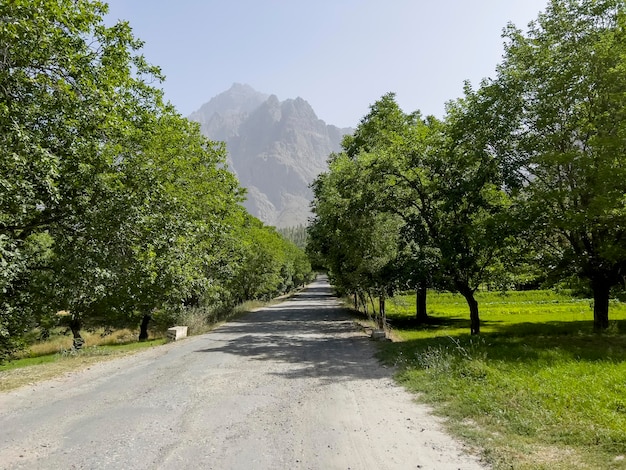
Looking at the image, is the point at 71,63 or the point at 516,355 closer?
the point at 71,63

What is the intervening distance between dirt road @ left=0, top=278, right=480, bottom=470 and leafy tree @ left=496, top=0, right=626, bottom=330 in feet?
33.0

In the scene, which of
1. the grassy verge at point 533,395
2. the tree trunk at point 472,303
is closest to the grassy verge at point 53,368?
the grassy verge at point 533,395

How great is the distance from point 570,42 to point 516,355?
14.2 m

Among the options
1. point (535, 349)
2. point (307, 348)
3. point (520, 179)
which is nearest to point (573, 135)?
point (520, 179)

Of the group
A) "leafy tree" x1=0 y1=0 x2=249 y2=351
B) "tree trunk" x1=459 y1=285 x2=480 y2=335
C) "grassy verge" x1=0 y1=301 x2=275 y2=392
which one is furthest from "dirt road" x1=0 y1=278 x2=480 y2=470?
"tree trunk" x1=459 y1=285 x2=480 y2=335

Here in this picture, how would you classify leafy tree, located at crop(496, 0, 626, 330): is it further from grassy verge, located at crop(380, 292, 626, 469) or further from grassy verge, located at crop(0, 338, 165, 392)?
grassy verge, located at crop(0, 338, 165, 392)

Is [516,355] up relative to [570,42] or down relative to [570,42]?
down

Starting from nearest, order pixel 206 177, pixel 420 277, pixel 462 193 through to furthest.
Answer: pixel 462 193
pixel 420 277
pixel 206 177

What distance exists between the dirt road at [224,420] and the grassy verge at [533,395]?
2.32 ft

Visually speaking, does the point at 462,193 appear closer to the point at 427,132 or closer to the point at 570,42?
the point at 427,132

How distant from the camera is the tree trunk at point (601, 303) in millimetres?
18344

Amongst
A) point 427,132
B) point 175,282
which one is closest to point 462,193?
point 427,132

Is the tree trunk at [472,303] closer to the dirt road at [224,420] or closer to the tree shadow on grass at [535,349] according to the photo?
the tree shadow on grass at [535,349]

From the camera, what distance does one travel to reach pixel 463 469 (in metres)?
5.88
